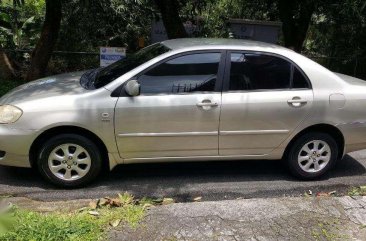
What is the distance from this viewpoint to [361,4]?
868 cm

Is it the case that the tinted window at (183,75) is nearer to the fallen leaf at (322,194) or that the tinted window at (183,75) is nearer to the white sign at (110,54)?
the fallen leaf at (322,194)

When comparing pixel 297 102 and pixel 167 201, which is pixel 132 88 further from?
pixel 297 102

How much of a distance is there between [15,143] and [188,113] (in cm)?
176

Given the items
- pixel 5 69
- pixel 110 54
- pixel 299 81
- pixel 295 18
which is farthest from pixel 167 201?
pixel 295 18

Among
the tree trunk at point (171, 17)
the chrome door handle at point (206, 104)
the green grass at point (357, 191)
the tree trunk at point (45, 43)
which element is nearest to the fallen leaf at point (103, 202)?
the chrome door handle at point (206, 104)

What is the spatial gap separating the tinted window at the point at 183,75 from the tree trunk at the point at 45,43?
166 inches

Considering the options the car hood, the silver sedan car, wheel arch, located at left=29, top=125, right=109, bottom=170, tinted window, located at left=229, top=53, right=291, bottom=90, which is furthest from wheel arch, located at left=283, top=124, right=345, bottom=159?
the car hood

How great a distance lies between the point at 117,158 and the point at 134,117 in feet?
1.65

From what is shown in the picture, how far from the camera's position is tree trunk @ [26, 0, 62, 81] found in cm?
820

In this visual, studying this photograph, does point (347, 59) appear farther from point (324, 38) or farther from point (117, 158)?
point (117, 158)

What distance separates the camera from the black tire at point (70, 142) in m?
4.52

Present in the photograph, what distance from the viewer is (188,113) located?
4.67 metres

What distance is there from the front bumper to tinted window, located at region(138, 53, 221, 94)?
1232 mm

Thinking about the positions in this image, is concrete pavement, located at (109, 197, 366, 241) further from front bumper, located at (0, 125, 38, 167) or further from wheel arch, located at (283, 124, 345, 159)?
front bumper, located at (0, 125, 38, 167)
